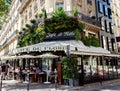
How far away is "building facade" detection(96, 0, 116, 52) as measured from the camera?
24734mm

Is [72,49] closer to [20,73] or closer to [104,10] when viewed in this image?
[20,73]

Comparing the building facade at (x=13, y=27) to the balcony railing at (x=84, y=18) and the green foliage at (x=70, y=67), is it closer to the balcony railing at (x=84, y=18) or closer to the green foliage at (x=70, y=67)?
the balcony railing at (x=84, y=18)

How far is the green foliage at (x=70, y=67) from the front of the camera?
12.6 meters

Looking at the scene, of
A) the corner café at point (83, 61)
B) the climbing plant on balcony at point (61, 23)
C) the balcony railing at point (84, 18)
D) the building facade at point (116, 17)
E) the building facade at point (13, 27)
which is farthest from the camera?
the building facade at point (13, 27)

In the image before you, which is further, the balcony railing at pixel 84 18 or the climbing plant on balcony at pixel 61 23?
the balcony railing at pixel 84 18

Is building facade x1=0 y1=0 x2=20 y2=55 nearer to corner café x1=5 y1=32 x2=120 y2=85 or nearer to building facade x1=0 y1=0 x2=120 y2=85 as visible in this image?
building facade x1=0 y1=0 x2=120 y2=85

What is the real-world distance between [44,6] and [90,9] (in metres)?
5.83

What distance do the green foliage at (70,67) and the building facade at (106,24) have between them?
457 inches

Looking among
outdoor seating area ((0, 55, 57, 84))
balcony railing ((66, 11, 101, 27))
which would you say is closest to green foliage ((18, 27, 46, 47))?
outdoor seating area ((0, 55, 57, 84))

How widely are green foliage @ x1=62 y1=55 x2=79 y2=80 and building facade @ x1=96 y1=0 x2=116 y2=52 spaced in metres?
11.6

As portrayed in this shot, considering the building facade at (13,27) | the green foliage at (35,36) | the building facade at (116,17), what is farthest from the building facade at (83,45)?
the building facade at (116,17)

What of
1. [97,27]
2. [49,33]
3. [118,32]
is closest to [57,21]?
[49,33]

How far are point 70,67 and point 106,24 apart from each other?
15225 millimetres

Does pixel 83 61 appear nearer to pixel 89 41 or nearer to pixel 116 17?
pixel 89 41
